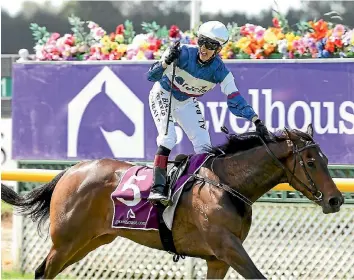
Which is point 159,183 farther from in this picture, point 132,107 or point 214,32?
point 132,107

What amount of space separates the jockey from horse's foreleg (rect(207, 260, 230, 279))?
60cm

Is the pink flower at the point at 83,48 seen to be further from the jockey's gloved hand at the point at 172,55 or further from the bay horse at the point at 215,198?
the jockey's gloved hand at the point at 172,55

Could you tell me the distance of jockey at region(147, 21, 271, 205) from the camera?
21.5ft

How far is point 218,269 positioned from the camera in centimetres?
668

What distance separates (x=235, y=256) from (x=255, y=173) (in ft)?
2.22

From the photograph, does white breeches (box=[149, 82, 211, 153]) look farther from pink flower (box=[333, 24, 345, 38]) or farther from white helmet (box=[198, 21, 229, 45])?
pink flower (box=[333, 24, 345, 38])

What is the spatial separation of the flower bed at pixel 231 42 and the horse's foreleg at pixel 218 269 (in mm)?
2613

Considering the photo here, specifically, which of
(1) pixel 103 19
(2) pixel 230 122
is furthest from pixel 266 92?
(1) pixel 103 19

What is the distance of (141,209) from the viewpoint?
6.80 m

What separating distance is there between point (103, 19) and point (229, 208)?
2071 cm

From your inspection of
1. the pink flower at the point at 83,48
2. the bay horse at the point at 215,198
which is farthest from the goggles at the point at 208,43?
the pink flower at the point at 83,48

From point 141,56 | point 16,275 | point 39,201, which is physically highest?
point 141,56

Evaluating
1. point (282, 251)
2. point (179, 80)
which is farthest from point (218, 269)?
point (282, 251)

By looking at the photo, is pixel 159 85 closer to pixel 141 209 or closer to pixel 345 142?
pixel 141 209
